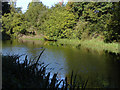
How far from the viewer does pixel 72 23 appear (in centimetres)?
1811

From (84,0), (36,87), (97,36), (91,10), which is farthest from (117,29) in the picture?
(36,87)

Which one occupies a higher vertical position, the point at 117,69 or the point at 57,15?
the point at 57,15

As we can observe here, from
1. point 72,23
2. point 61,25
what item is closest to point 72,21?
point 72,23

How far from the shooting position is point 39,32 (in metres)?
22.7

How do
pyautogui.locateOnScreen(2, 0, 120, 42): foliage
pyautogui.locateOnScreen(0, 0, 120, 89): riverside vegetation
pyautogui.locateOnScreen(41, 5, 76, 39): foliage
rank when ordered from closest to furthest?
pyautogui.locateOnScreen(0, 0, 120, 89): riverside vegetation → pyautogui.locateOnScreen(2, 0, 120, 42): foliage → pyautogui.locateOnScreen(41, 5, 76, 39): foliage

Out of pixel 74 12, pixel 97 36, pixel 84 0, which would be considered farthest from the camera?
pixel 74 12

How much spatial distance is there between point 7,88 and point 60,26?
17.2m

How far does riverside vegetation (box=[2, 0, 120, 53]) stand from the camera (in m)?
12.9

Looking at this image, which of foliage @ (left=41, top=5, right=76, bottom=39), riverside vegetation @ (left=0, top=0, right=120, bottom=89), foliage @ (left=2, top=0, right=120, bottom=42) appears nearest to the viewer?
riverside vegetation @ (left=0, top=0, right=120, bottom=89)

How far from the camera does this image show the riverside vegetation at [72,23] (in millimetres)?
12920

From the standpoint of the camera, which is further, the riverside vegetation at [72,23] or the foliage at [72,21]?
the foliage at [72,21]

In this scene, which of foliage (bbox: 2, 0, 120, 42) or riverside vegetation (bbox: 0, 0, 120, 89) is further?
foliage (bbox: 2, 0, 120, 42)

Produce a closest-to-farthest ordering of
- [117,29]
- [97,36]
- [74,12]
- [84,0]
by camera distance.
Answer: [117,29] < [97,36] < [84,0] < [74,12]

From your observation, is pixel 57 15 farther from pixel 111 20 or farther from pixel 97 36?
pixel 111 20
